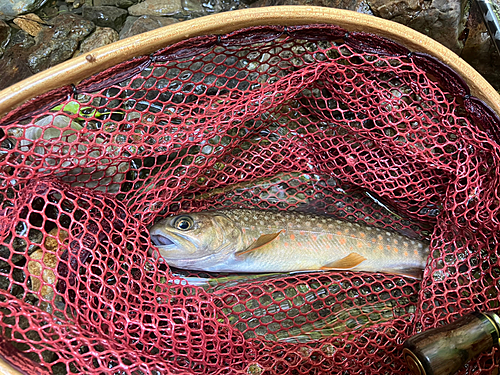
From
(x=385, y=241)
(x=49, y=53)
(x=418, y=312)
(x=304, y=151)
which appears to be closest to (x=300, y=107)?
(x=304, y=151)

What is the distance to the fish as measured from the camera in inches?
89.9

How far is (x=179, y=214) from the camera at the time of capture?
7.55 feet

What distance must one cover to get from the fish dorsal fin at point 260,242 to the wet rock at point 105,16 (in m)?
2.40

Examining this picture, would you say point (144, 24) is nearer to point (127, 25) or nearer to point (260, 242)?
point (127, 25)

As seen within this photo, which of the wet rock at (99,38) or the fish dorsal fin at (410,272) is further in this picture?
the wet rock at (99,38)

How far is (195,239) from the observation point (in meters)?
2.19

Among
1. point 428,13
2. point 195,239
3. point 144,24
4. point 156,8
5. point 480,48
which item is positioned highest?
point 428,13

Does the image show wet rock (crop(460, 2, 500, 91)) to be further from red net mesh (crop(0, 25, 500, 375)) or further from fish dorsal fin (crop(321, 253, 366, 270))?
fish dorsal fin (crop(321, 253, 366, 270))

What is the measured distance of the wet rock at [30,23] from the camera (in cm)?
310

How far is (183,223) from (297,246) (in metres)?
0.77

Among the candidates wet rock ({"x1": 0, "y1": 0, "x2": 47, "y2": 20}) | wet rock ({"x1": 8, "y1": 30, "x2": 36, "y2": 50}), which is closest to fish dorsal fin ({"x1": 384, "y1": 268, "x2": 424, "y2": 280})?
wet rock ({"x1": 8, "y1": 30, "x2": 36, "y2": 50})

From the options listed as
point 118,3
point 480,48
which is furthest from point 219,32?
point 480,48

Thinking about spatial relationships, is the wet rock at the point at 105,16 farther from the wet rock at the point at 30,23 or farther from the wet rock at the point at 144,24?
the wet rock at the point at 30,23

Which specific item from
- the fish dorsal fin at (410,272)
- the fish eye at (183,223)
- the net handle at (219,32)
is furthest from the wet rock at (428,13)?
the fish eye at (183,223)
